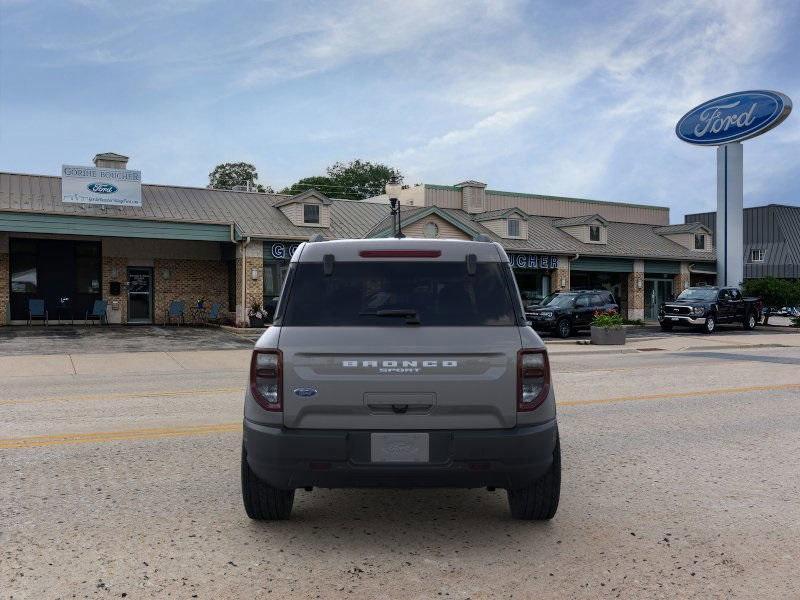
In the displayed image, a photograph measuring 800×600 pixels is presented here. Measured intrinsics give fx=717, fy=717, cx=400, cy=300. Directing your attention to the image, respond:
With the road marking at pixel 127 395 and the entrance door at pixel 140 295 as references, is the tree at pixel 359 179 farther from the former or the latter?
the road marking at pixel 127 395

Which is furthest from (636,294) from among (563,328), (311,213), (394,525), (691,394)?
(394,525)

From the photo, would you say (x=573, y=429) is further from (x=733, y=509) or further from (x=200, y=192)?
(x=200, y=192)

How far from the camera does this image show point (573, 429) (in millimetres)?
8047

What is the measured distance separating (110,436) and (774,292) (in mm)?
35422

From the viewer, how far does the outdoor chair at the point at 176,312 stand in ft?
94.0

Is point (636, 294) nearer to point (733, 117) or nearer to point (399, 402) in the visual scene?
point (733, 117)

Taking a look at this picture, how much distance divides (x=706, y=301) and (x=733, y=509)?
26402 millimetres

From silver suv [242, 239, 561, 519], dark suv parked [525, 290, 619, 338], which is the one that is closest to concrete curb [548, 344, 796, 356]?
dark suv parked [525, 290, 619, 338]

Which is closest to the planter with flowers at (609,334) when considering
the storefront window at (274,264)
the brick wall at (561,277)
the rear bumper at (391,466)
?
the storefront window at (274,264)

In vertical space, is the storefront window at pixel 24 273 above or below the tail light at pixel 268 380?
above

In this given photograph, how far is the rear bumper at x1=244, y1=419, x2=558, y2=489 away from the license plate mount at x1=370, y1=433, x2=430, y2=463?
0.09ft

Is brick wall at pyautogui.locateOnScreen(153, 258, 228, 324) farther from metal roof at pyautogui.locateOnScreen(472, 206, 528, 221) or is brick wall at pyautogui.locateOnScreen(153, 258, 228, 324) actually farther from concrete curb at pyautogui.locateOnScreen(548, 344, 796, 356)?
concrete curb at pyautogui.locateOnScreen(548, 344, 796, 356)

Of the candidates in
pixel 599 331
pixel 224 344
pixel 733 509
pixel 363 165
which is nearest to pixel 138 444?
pixel 733 509

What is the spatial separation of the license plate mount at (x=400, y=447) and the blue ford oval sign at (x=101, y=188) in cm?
2495
